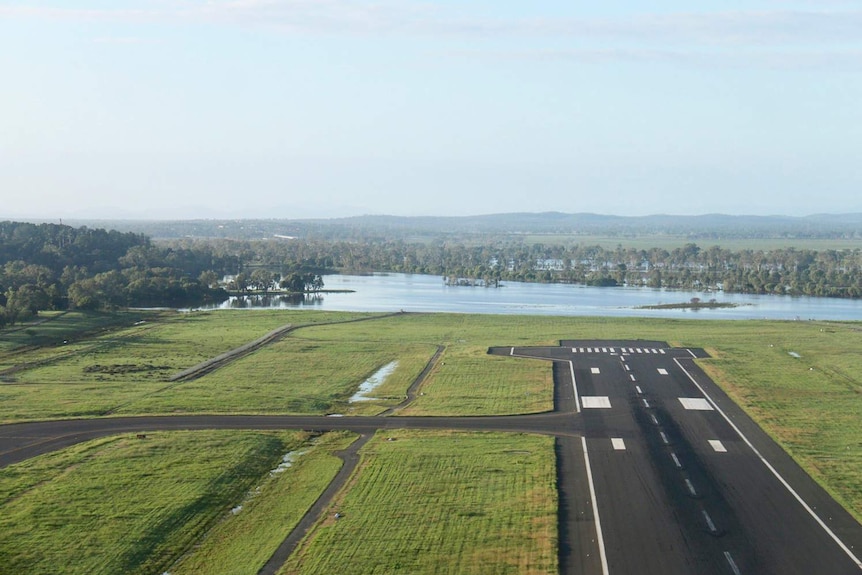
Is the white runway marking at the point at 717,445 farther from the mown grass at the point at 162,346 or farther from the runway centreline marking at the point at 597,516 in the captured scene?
the mown grass at the point at 162,346

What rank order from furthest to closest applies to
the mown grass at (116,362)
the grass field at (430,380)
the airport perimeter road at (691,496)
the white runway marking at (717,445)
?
the mown grass at (116,362) → the white runway marking at (717,445) → the grass field at (430,380) → the airport perimeter road at (691,496)

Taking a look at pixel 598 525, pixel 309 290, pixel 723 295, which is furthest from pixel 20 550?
pixel 723 295

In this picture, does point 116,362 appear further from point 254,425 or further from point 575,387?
point 575,387

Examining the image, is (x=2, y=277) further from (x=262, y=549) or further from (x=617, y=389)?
(x=262, y=549)

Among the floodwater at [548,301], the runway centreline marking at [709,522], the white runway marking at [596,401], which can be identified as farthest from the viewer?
the floodwater at [548,301]

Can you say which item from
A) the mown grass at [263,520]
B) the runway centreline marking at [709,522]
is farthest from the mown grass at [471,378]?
the mown grass at [263,520]

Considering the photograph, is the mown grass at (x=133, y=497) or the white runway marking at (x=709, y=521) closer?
the mown grass at (x=133, y=497)
